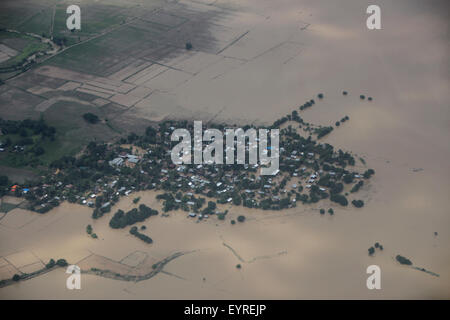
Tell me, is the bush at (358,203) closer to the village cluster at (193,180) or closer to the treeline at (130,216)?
the village cluster at (193,180)

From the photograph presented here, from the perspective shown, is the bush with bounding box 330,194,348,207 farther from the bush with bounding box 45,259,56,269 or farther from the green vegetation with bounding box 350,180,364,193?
the bush with bounding box 45,259,56,269

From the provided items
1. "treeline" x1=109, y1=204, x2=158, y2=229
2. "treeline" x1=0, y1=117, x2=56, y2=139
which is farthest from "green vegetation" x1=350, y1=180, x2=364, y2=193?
"treeline" x1=0, y1=117, x2=56, y2=139

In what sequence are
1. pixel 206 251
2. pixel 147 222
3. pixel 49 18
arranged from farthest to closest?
1. pixel 49 18
2. pixel 147 222
3. pixel 206 251

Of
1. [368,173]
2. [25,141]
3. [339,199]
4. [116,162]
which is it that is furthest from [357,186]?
[25,141]

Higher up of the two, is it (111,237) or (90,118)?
(90,118)

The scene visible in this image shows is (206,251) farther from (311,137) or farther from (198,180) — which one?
(311,137)

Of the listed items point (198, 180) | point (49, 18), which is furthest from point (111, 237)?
point (49, 18)

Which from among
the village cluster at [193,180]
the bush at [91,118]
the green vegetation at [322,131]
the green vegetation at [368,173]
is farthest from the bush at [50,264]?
the green vegetation at [322,131]
